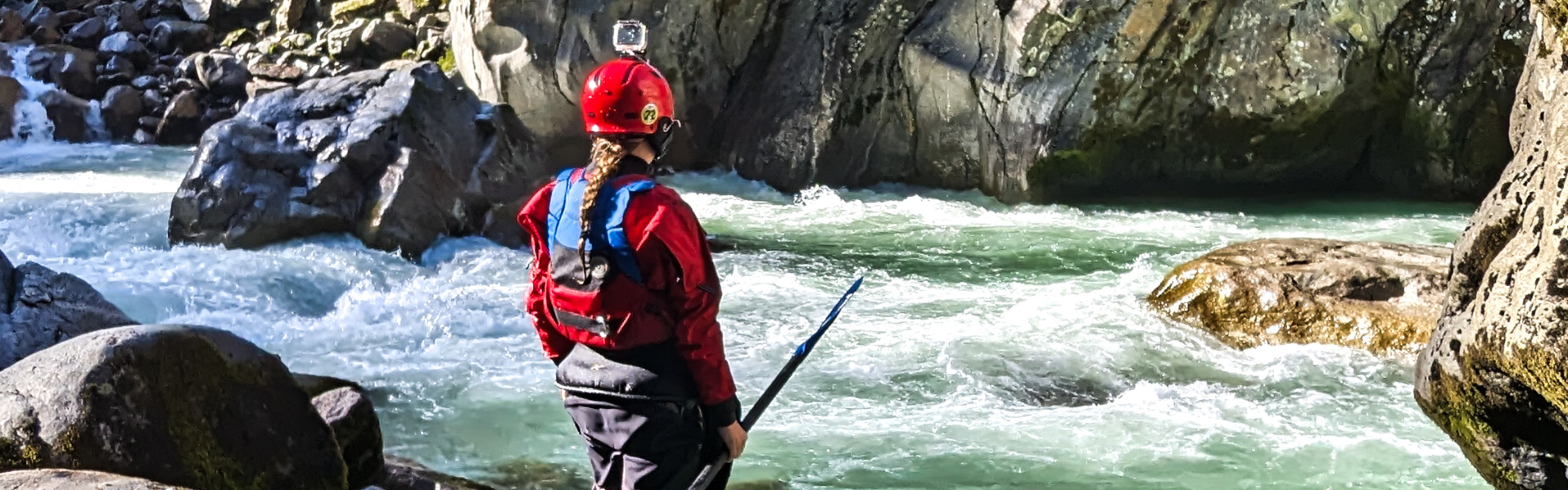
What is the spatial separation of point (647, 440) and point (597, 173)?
1.73 ft

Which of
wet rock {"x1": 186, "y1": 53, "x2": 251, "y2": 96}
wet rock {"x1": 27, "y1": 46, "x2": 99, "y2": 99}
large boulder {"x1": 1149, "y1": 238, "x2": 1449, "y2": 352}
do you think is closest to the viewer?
large boulder {"x1": 1149, "y1": 238, "x2": 1449, "y2": 352}

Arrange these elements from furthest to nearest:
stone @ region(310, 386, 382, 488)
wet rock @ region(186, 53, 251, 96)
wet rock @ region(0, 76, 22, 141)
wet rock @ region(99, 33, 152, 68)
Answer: wet rock @ region(99, 33, 152, 68) < wet rock @ region(186, 53, 251, 96) < wet rock @ region(0, 76, 22, 141) < stone @ region(310, 386, 382, 488)

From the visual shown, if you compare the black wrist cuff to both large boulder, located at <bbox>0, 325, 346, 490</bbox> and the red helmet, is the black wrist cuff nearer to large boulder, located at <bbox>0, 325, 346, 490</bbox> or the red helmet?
the red helmet

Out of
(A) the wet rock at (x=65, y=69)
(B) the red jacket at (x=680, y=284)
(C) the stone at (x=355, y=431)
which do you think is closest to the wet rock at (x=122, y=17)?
(A) the wet rock at (x=65, y=69)

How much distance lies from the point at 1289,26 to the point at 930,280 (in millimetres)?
4567

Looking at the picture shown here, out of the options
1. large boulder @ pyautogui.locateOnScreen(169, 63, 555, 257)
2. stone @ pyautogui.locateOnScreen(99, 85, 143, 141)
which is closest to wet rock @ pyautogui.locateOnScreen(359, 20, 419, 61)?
stone @ pyautogui.locateOnScreen(99, 85, 143, 141)

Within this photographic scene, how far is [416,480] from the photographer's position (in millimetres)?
4363

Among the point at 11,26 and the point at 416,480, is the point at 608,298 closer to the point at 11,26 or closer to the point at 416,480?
the point at 416,480

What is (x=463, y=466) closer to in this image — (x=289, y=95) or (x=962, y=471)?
(x=962, y=471)

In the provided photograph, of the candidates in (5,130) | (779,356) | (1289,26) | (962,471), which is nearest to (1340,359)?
(962,471)

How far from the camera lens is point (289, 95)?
9.05 meters

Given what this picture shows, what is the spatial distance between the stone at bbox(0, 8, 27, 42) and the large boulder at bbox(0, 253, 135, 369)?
13296mm

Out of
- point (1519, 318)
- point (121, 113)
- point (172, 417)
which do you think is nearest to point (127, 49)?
point (121, 113)

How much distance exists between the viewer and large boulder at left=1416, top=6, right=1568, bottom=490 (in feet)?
8.16
